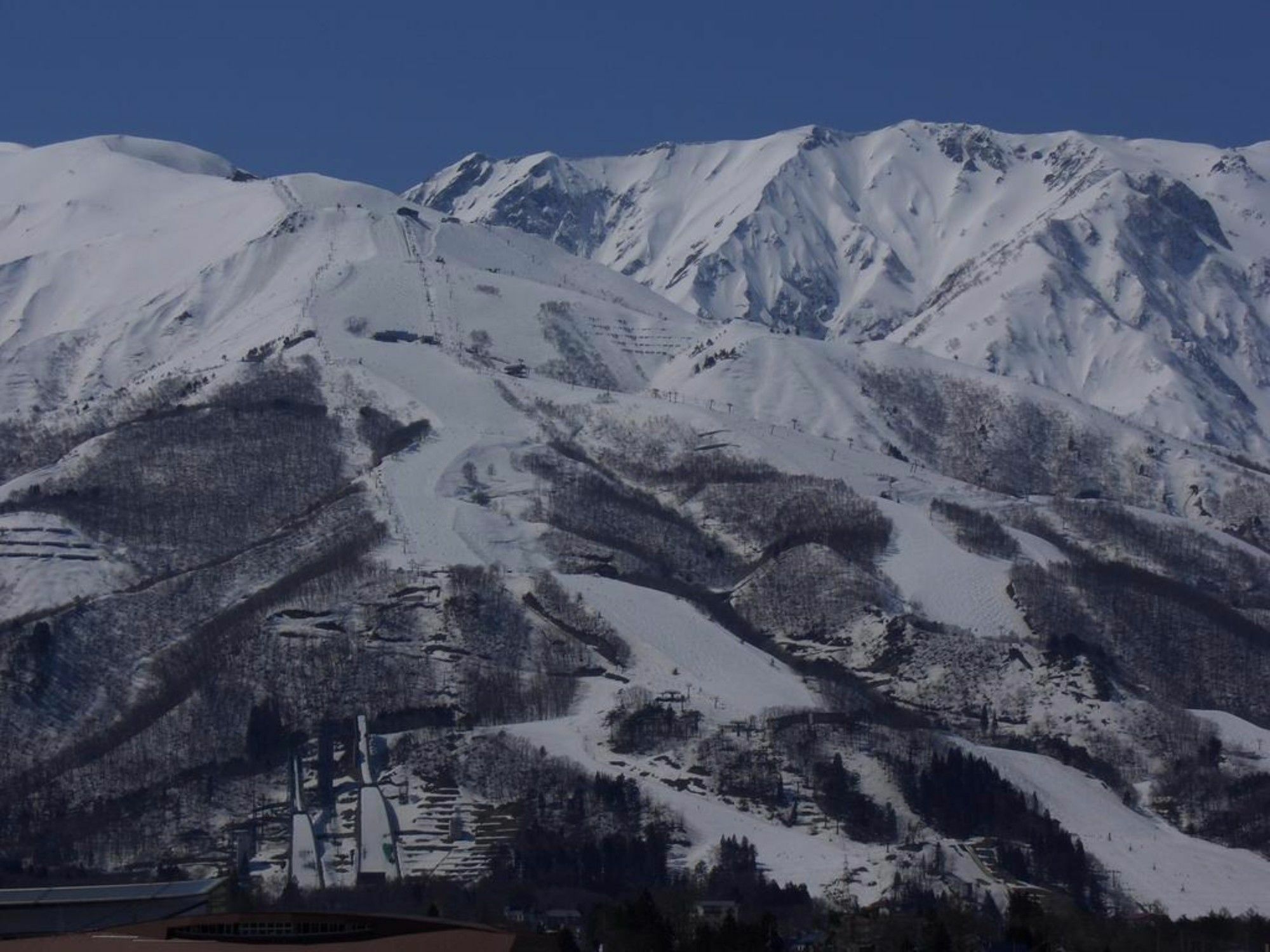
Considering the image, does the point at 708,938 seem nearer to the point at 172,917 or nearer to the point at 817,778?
the point at 172,917

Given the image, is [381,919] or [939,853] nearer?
[381,919]

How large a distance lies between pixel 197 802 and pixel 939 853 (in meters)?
47.8

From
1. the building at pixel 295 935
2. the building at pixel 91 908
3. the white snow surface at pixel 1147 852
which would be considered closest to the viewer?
the building at pixel 295 935

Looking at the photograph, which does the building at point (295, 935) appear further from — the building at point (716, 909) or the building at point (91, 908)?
the building at point (716, 909)

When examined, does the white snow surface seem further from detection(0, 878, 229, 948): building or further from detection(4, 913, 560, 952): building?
detection(4, 913, 560, 952): building

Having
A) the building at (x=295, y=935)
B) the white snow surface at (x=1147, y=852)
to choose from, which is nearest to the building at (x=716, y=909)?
the white snow surface at (x=1147, y=852)

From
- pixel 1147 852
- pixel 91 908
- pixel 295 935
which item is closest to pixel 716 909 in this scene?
pixel 91 908

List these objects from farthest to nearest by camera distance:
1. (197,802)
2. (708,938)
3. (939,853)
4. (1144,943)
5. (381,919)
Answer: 1. (197,802)
2. (939,853)
3. (1144,943)
4. (708,938)
5. (381,919)

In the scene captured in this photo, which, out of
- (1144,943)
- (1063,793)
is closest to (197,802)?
(1063,793)

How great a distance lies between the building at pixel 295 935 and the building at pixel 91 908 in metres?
10.2

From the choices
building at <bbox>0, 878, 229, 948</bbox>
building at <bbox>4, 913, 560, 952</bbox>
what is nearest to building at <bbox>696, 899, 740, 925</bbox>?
building at <bbox>0, 878, 229, 948</bbox>

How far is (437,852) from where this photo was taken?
576 feet

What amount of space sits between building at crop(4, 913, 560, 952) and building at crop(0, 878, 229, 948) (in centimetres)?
1025

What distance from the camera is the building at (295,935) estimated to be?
10419cm
